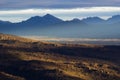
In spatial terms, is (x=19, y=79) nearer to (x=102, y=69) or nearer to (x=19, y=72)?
(x=19, y=72)

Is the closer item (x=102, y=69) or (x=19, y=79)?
Answer: (x=19, y=79)

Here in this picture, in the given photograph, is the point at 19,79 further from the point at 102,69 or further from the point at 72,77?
the point at 102,69

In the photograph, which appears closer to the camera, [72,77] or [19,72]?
[72,77]

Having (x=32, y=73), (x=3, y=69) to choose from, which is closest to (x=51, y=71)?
(x=32, y=73)

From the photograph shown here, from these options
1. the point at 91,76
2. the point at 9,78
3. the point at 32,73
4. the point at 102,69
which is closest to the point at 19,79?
the point at 9,78

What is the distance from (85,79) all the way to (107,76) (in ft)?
48.7

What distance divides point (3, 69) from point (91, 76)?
34977 millimetres

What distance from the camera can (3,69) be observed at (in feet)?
618

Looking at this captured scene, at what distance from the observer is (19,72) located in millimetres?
183875

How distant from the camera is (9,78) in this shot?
165625mm

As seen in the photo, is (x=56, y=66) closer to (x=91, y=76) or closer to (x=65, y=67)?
(x=65, y=67)

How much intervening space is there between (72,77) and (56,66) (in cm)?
2464

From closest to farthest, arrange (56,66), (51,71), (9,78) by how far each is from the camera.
Result: (9,78) < (51,71) < (56,66)

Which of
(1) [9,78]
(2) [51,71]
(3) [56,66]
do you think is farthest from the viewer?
(3) [56,66]
